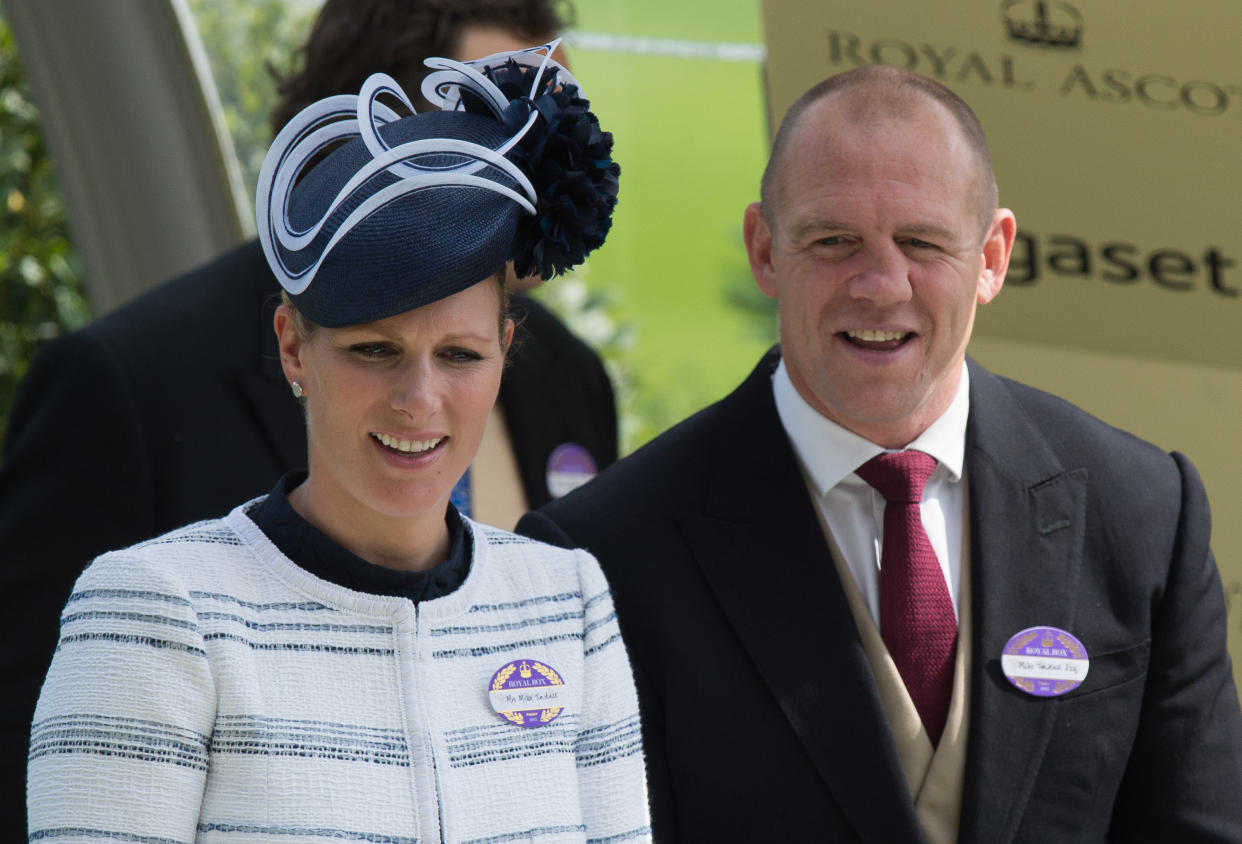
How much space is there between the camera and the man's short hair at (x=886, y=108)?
9.14 ft

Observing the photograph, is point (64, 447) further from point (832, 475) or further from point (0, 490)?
point (832, 475)

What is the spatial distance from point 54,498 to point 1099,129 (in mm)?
2236

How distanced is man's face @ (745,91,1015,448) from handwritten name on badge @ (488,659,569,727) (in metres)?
0.83

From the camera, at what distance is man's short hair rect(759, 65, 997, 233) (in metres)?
2.79

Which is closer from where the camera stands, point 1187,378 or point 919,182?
point 919,182

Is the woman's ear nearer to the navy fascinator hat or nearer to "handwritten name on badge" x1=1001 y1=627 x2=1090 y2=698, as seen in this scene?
the navy fascinator hat

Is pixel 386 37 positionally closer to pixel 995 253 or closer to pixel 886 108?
pixel 886 108

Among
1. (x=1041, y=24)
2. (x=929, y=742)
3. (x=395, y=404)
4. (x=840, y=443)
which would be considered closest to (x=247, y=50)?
(x=1041, y=24)

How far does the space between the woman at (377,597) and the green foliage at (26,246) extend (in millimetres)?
4242

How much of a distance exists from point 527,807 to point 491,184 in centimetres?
74

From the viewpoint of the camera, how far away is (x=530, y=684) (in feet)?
6.80

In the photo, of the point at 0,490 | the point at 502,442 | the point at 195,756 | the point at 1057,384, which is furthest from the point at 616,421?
the point at 195,756

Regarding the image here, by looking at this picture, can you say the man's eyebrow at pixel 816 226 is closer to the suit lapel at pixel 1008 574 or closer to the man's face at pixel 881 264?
the man's face at pixel 881 264

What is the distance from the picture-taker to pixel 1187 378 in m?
3.62
